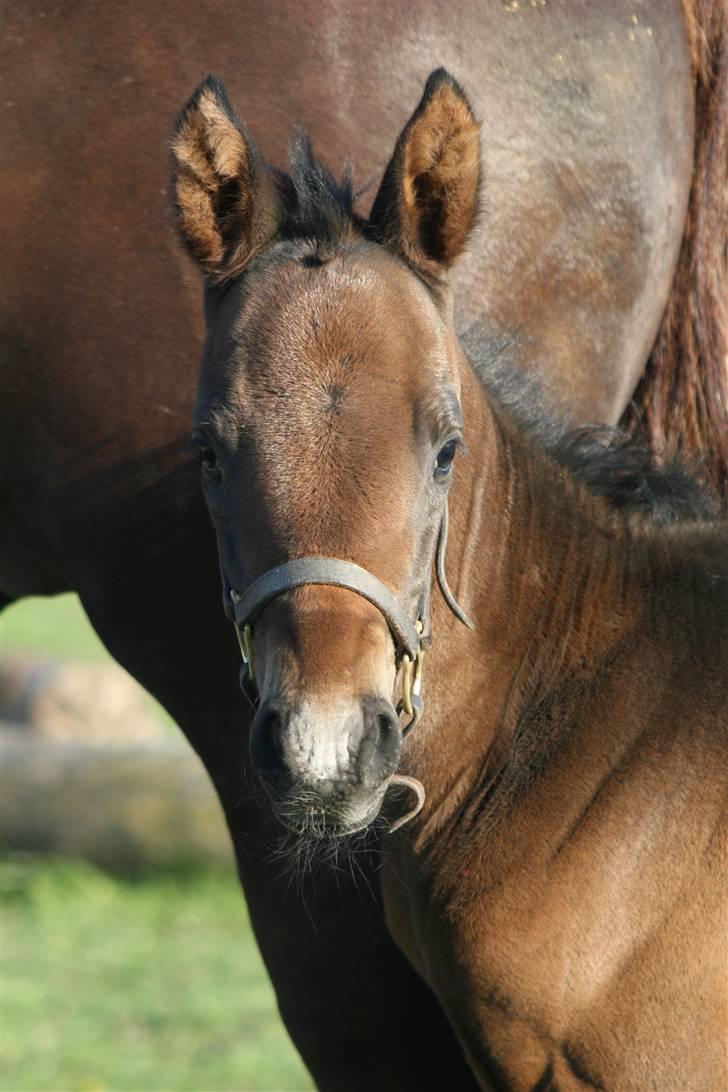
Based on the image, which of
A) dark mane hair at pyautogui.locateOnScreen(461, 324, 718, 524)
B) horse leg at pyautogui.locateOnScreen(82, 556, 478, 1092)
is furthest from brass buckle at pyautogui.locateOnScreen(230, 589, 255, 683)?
dark mane hair at pyautogui.locateOnScreen(461, 324, 718, 524)

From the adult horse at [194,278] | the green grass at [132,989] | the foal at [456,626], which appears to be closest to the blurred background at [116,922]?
the green grass at [132,989]

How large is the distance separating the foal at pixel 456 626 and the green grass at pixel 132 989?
278cm

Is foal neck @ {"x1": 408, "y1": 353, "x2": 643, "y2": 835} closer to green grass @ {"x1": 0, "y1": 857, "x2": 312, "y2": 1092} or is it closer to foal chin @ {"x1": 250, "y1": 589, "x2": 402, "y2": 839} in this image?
foal chin @ {"x1": 250, "y1": 589, "x2": 402, "y2": 839}

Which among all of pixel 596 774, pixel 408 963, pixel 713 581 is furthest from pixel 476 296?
pixel 408 963

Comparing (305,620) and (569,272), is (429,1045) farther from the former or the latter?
(569,272)

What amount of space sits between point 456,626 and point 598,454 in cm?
47

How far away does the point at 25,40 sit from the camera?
133 inches

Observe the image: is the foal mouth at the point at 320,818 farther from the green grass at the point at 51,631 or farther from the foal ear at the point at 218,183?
the green grass at the point at 51,631

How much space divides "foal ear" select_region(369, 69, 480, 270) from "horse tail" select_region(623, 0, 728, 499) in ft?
3.28

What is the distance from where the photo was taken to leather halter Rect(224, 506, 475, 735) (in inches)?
99.3

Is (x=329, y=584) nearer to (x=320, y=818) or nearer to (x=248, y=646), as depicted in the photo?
(x=248, y=646)

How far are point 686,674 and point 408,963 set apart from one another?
3.17 feet

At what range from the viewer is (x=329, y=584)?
8.25 ft

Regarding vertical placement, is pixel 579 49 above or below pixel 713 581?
above
